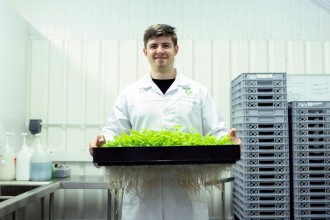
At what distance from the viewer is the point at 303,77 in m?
3.16

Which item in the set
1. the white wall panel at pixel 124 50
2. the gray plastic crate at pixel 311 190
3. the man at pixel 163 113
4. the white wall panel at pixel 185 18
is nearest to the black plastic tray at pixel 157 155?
the man at pixel 163 113

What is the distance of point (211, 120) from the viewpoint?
1.70 metres

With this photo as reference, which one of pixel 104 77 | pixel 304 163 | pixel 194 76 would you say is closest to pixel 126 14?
pixel 104 77

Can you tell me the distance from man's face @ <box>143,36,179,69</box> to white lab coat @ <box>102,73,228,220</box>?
0.17 metres

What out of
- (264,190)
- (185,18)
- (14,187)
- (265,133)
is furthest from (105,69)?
(264,190)

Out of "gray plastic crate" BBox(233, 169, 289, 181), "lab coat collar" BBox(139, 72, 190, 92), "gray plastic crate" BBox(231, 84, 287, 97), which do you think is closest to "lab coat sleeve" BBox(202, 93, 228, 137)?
"lab coat collar" BBox(139, 72, 190, 92)

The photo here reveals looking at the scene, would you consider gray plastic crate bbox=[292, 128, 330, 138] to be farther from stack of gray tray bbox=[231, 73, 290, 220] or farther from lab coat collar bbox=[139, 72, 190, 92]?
lab coat collar bbox=[139, 72, 190, 92]

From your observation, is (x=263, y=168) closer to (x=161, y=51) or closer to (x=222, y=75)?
(x=222, y=75)

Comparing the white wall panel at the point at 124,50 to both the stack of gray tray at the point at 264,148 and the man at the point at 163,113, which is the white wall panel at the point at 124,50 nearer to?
the stack of gray tray at the point at 264,148

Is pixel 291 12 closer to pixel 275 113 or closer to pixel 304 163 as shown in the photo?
pixel 275 113

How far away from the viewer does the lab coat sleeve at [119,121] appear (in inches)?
67.9

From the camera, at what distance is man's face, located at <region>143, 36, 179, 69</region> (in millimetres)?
1582

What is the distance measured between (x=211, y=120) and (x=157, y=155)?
523mm

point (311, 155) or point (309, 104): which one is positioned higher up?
point (309, 104)
